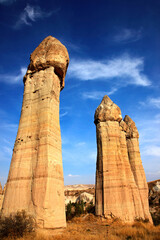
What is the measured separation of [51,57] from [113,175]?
33.5ft

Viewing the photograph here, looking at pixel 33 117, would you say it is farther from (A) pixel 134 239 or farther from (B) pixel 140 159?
(B) pixel 140 159

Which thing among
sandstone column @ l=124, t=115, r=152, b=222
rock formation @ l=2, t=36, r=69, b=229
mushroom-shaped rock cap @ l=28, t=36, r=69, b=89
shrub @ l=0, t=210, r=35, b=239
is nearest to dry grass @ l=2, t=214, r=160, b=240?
shrub @ l=0, t=210, r=35, b=239

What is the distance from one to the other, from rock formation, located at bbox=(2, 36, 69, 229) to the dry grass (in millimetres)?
767

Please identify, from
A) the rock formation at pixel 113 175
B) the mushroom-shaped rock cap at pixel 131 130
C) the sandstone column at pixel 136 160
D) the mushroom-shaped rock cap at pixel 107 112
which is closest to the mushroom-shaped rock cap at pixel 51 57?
the mushroom-shaped rock cap at pixel 107 112

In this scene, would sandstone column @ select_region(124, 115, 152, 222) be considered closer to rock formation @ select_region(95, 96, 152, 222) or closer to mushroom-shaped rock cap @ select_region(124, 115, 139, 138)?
mushroom-shaped rock cap @ select_region(124, 115, 139, 138)

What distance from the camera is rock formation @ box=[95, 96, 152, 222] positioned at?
1401cm

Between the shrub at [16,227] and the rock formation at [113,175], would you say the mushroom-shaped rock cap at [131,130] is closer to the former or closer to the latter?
the rock formation at [113,175]

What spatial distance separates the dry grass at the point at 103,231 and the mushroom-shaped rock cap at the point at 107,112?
27.3 feet

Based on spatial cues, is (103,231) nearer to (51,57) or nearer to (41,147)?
(41,147)

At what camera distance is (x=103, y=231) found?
34.3 ft

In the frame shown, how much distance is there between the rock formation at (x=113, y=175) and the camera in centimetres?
1401

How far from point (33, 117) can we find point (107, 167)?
328 inches

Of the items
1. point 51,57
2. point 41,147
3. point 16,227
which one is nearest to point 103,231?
point 16,227

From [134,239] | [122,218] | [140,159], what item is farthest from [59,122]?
[140,159]
